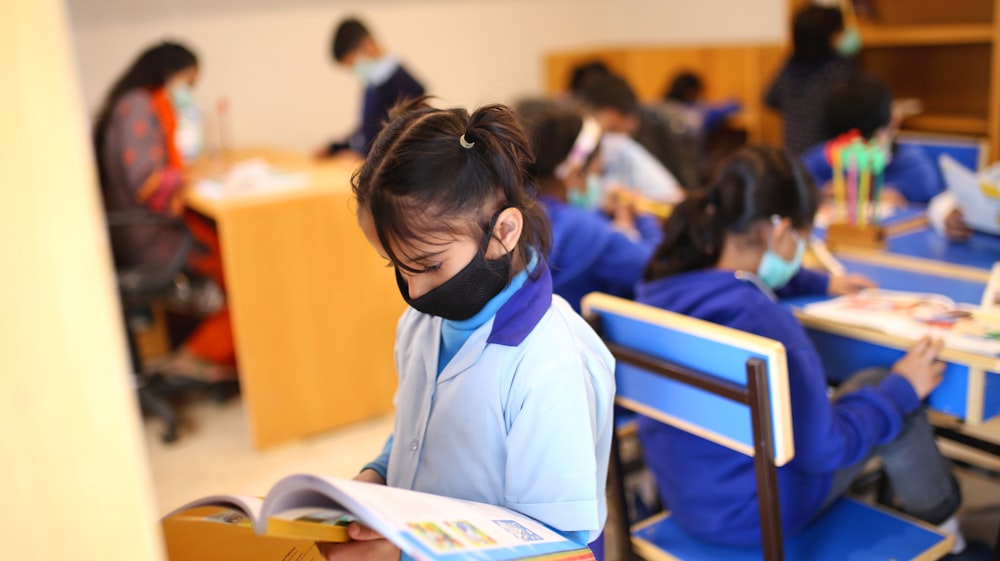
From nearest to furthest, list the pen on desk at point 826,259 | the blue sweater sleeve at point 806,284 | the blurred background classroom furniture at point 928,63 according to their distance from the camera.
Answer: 1. the blue sweater sleeve at point 806,284
2. the pen on desk at point 826,259
3. the blurred background classroom furniture at point 928,63

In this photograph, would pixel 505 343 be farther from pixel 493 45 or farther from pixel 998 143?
pixel 493 45

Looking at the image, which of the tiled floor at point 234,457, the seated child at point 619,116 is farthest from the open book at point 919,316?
the tiled floor at point 234,457

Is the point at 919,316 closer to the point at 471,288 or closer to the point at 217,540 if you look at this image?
the point at 471,288

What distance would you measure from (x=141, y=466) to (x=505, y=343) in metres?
0.57

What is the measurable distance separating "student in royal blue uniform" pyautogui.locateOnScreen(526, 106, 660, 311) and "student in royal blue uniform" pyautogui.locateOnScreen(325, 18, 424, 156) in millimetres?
1155

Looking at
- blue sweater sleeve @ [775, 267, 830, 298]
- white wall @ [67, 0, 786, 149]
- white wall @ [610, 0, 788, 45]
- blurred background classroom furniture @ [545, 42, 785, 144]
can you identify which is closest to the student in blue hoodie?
blue sweater sleeve @ [775, 267, 830, 298]

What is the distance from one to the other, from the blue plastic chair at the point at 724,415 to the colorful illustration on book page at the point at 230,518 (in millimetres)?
669

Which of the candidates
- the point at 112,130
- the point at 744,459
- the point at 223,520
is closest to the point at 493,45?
the point at 112,130

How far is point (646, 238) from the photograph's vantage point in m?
2.67

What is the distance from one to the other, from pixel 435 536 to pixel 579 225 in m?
1.42

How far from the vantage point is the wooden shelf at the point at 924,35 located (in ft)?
11.8

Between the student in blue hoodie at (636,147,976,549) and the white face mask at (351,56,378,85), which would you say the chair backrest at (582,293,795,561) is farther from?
the white face mask at (351,56,378,85)

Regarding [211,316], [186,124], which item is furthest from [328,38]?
[211,316]

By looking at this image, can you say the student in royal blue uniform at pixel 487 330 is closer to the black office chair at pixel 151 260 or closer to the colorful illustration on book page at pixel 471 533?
the colorful illustration on book page at pixel 471 533
